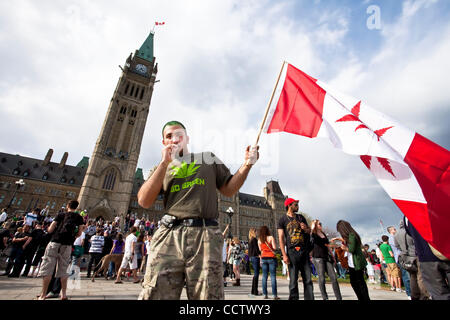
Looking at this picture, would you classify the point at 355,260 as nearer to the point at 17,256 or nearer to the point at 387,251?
the point at 387,251

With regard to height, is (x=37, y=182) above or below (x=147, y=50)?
below

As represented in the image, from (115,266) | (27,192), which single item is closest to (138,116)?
(27,192)

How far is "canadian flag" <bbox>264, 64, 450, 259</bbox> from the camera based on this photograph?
2.82 meters

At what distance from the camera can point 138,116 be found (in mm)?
48438

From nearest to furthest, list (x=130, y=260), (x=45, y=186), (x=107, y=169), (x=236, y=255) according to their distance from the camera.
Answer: (x=130, y=260), (x=236, y=255), (x=107, y=169), (x=45, y=186)

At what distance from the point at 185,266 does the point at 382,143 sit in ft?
10.9

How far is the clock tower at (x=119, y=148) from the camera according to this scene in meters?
39.5

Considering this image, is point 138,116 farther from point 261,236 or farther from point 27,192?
point 261,236

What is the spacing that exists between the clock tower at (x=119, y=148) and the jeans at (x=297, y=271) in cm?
4130

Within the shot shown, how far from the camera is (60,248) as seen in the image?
15.3 feet

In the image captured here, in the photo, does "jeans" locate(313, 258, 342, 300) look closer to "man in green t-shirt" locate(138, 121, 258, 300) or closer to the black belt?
"man in green t-shirt" locate(138, 121, 258, 300)

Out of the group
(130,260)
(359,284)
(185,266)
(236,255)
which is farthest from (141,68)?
(185,266)

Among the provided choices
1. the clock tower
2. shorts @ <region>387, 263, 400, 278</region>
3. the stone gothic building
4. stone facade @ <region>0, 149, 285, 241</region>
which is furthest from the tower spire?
shorts @ <region>387, 263, 400, 278</region>
